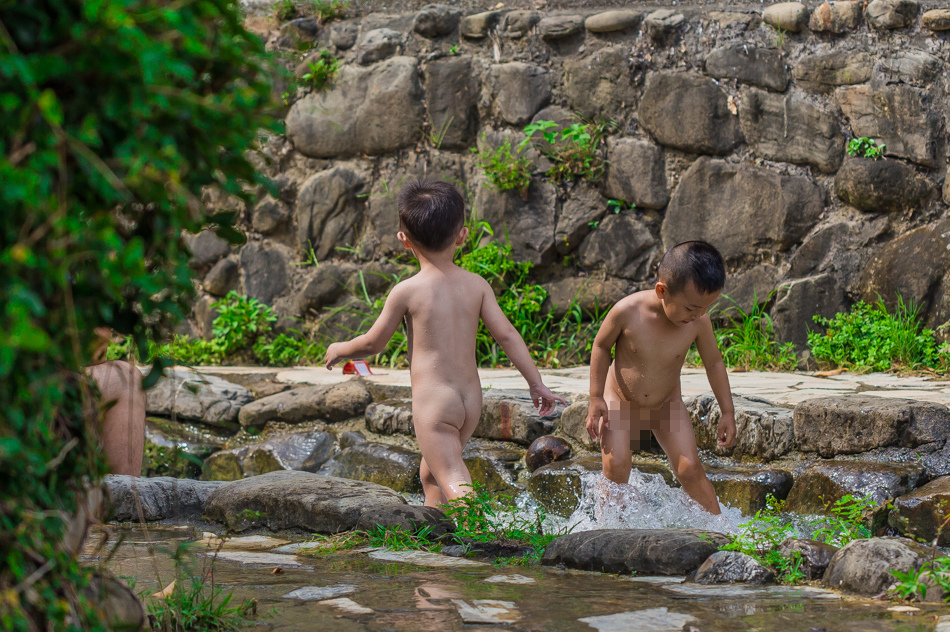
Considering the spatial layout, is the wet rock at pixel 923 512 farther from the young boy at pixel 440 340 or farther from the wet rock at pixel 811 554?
the young boy at pixel 440 340

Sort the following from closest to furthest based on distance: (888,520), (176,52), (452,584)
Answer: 1. (176,52)
2. (452,584)
3. (888,520)

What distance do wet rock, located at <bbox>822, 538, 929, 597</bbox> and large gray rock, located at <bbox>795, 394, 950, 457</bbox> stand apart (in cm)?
133

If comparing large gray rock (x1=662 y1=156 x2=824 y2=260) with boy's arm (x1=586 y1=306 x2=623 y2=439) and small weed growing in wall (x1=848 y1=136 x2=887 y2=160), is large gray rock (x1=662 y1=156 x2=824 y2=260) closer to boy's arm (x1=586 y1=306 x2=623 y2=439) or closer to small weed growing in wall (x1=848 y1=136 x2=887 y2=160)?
small weed growing in wall (x1=848 y1=136 x2=887 y2=160)

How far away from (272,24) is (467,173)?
2222 mm

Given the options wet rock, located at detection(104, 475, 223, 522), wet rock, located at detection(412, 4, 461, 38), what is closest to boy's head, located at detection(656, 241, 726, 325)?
wet rock, located at detection(104, 475, 223, 522)

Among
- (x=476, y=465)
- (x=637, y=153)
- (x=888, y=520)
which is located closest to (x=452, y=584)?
(x=888, y=520)

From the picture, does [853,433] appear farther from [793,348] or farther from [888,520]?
[793,348]

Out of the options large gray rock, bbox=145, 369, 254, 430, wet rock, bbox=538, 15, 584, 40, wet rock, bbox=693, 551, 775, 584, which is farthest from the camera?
wet rock, bbox=538, 15, 584, 40

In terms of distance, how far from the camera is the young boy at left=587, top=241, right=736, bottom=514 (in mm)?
3393

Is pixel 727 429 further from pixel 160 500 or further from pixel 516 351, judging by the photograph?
pixel 160 500

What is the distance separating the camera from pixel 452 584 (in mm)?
2209

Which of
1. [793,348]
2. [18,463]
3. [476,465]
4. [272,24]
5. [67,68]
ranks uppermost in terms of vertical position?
[272,24]

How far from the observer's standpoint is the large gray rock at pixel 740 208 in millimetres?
5773

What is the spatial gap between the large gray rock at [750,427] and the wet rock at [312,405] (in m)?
1.92
